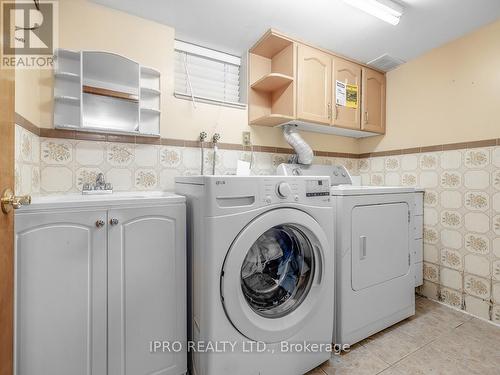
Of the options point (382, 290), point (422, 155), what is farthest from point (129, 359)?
point (422, 155)

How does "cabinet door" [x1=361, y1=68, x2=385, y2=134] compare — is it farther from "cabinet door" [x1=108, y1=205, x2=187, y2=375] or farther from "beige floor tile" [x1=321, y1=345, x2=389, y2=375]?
"cabinet door" [x1=108, y1=205, x2=187, y2=375]

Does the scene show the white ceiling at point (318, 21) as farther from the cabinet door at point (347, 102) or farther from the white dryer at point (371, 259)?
the white dryer at point (371, 259)

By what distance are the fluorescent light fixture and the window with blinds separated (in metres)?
1.01

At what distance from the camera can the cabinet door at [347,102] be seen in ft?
6.91

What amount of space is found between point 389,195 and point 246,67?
153cm

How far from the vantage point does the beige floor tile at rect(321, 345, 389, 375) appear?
1.30 meters

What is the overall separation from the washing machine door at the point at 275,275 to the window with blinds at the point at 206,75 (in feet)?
3.98

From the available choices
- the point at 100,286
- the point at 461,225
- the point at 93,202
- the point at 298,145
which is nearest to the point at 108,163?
the point at 93,202

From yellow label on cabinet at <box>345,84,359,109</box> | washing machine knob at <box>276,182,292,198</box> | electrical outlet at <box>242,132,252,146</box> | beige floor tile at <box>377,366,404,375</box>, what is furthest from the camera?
yellow label on cabinet at <box>345,84,359,109</box>

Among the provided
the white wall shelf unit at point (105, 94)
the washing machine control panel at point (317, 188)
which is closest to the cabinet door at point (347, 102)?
the washing machine control panel at point (317, 188)

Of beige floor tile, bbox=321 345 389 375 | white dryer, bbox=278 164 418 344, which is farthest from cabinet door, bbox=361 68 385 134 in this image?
beige floor tile, bbox=321 345 389 375

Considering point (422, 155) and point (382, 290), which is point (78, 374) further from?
point (422, 155)

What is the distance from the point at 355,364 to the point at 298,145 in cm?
153

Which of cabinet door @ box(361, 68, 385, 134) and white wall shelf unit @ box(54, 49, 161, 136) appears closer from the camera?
white wall shelf unit @ box(54, 49, 161, 136)
